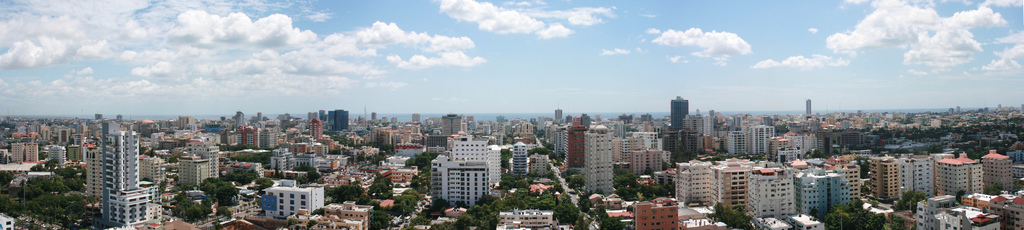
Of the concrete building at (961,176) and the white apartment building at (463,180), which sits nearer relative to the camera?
the white apartment building at (463,180)

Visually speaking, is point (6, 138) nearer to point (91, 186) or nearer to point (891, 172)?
point (91, 186)

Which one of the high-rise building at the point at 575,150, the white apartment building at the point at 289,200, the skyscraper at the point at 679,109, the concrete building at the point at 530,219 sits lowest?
the concrete building at the point at 530,219

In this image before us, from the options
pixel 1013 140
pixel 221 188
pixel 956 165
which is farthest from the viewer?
pixel 1013 140

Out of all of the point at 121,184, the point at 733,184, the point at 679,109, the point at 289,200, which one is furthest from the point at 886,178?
the point at 679,109

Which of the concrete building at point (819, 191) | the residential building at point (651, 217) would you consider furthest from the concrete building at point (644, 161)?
the residential building at point (651, 217)

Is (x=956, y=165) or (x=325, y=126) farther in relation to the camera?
(x=325, y=126)

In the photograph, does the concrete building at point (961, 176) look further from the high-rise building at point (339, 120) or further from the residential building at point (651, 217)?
the high-rise building at point (339, 120)

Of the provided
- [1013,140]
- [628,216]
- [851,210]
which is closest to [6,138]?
[628,216]

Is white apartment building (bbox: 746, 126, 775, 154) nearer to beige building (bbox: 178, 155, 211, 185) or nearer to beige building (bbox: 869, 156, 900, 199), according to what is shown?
beige building (bbox: 869, 156, 900, 199)
